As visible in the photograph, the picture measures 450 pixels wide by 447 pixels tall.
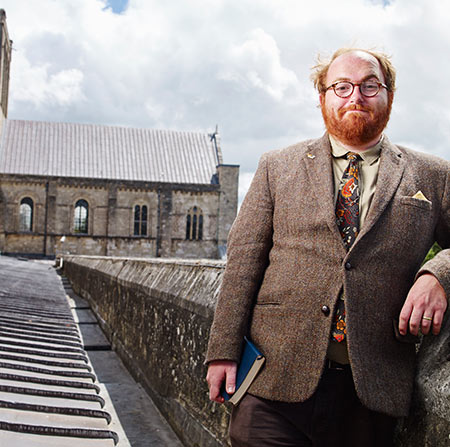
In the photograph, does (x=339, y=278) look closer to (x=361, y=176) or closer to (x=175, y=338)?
(x=361, y=176)

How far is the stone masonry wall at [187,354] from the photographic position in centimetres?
167

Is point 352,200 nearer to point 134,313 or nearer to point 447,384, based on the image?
point 447,384

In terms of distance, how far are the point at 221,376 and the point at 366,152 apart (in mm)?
922

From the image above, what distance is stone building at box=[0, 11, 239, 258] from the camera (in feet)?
133

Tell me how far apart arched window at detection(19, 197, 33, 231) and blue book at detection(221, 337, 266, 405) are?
136 ft

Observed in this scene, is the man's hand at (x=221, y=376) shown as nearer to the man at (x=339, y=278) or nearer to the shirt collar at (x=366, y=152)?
the man at (x=339, y=278)

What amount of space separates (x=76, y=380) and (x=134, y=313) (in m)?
2.48

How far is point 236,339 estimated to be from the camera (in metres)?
1.97

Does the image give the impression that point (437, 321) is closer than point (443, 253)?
Yes

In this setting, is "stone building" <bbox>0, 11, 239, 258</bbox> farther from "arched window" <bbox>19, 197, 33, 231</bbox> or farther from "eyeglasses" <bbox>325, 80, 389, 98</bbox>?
"eyeglasses" <bbox>325, 80, 389, 98</bbox>

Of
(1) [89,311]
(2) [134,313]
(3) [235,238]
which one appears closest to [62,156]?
(1) [89,311]

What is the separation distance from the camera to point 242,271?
6.66 feet

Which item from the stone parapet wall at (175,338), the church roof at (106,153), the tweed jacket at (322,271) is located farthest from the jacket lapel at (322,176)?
the church roof at (106,153)

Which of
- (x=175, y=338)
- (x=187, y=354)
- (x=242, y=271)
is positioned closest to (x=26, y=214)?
(x=175, y=338)
